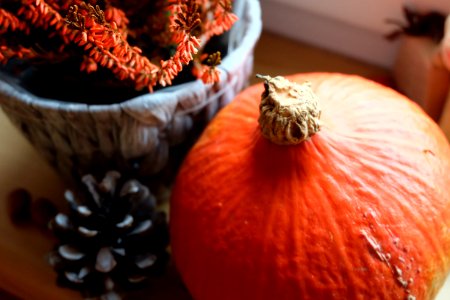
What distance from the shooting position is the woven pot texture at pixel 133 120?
0.56 m

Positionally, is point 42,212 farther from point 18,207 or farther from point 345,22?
point 345,22

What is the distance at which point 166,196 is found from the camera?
741 mm

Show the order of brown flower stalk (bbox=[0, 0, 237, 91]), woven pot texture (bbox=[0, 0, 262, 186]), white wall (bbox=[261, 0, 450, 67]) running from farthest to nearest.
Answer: white wall (bbox=[261, 0, 450, 67])
woven pot texture (bbox=[0, 0, 262, 186])
brown flower stalk (bbox=[0, 0, 237, 91])

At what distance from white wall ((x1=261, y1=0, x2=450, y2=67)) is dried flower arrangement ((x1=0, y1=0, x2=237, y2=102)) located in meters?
0.24

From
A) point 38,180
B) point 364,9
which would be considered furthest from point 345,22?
point 38,180

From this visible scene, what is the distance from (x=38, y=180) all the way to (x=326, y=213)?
0.41m

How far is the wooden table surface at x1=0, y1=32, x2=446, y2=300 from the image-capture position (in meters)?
0.68

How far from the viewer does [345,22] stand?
82 cm

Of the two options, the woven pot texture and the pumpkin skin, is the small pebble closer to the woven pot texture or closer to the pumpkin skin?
the woven pot texture

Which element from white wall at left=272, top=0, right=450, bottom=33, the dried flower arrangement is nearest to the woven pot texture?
the dried flower arrangement

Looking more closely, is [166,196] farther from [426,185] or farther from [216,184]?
[426,185]

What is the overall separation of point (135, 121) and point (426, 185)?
0.29m

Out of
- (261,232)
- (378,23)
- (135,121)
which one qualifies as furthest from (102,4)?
(378,23)

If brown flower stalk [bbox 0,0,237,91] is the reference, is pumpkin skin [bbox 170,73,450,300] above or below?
below
